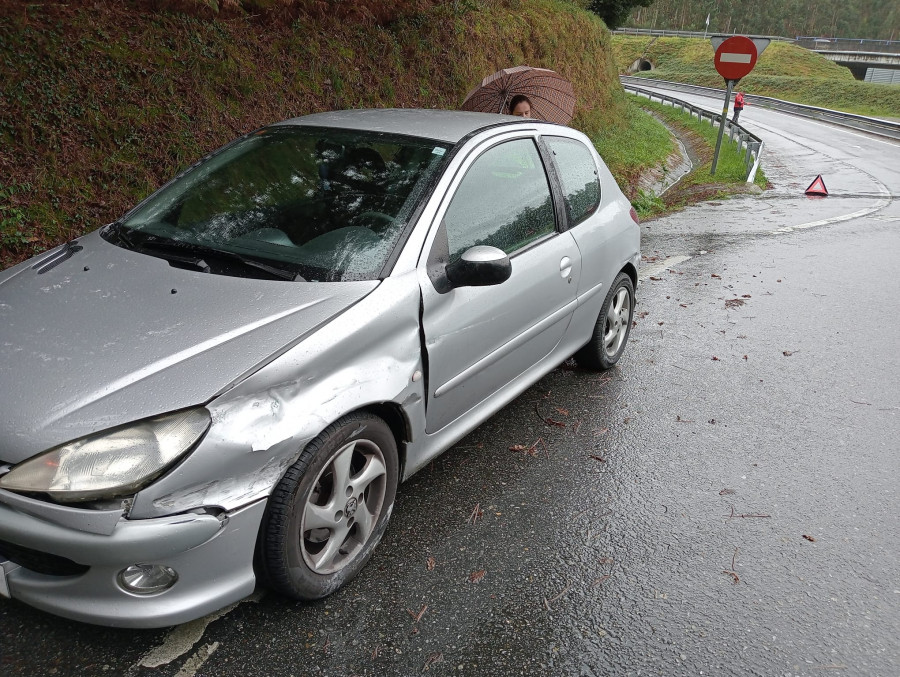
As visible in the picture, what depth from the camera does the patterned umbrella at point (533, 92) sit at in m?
7.56

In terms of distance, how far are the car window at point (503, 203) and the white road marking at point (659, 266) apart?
369 cm

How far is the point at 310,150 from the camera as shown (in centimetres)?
354

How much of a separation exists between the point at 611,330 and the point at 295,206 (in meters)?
2.50

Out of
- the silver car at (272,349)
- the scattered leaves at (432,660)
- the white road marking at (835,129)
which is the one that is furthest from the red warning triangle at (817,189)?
the scattered leaves at (432,660)

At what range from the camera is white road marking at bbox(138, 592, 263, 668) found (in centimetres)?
236

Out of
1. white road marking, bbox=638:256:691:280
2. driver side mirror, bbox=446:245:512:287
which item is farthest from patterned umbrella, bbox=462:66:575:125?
driver side mirror, bbox=446:245:512:287

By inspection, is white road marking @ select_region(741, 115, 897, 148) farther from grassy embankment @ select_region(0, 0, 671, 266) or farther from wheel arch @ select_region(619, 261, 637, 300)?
wheel arch @ select_region(619, 261, 637, 300)

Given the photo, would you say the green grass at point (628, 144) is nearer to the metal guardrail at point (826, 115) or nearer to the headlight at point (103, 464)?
the metal guardrail at point (826, 115)

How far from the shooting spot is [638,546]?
3.18m

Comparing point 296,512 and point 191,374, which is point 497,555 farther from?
point 191,374

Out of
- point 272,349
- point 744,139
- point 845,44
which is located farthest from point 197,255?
point 845,44

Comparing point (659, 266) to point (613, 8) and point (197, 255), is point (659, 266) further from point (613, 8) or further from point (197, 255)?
point (613, 8)

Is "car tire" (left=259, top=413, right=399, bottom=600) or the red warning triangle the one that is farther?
the red warning triangle

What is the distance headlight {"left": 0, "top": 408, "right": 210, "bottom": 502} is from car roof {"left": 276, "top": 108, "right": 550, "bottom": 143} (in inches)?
78.8
